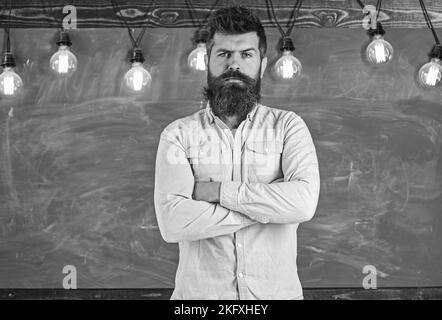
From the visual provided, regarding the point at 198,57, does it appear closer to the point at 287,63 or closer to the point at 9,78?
the point at 287,63

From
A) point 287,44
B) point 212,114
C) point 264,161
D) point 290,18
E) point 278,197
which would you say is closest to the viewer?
point 278,197

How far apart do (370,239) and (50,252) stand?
1.71m

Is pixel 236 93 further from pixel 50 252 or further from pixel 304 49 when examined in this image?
pixel 50 252

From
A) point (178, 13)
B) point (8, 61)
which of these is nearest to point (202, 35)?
point (178, 13)

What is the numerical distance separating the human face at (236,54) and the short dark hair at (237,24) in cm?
3

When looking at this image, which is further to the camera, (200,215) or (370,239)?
(370,239)

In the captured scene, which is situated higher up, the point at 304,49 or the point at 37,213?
the point at 304,49

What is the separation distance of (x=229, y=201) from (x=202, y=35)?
1215 mm

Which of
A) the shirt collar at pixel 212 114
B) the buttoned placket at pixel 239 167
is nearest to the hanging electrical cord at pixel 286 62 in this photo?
the shirt collar at pixel 212 114

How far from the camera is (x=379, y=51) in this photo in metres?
3.78

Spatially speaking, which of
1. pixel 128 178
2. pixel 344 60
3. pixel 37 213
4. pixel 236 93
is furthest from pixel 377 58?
pixel 37 213

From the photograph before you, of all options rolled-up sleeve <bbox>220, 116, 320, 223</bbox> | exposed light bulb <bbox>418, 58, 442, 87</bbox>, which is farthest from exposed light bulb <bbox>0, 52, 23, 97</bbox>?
exposed light bulb <bbox>418, 58, 442, 87</bbox>

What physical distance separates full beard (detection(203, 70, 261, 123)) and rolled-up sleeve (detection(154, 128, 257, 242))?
384 millimetres

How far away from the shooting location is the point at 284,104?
3.81 m
